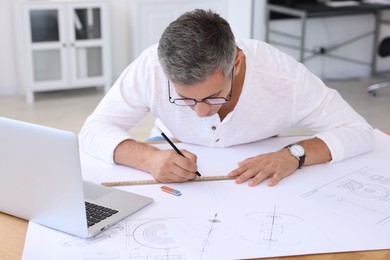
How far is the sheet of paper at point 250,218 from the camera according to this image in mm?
1269

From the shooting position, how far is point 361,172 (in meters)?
1.70

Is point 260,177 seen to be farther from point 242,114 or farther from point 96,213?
point 96,213

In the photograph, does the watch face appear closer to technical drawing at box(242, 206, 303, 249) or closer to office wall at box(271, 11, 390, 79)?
technical drawing at box(242, 206, 303, 249)

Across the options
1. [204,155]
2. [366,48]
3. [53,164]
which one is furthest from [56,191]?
[366,48]

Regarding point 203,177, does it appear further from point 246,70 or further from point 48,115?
point 48,115

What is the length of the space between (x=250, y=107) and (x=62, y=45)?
307cm

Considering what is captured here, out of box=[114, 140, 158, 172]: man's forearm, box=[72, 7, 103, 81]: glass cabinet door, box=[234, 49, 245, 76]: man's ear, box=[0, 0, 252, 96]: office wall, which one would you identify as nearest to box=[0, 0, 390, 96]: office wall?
box=[0, 0, 252, 96]: office wall

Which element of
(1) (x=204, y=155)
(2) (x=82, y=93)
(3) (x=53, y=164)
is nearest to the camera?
(3) (x=53, y=164)

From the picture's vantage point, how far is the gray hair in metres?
1.54

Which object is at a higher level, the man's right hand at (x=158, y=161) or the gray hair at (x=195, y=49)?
the gray hair at (x=195, y=49)

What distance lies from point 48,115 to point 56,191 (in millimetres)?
3174

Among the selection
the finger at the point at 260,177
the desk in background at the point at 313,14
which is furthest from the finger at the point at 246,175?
the desk in background at the point at 313,14

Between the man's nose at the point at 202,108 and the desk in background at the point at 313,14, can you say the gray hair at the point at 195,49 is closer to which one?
the man's nose at the point at 202,108

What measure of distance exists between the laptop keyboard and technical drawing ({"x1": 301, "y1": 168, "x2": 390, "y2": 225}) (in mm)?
483
